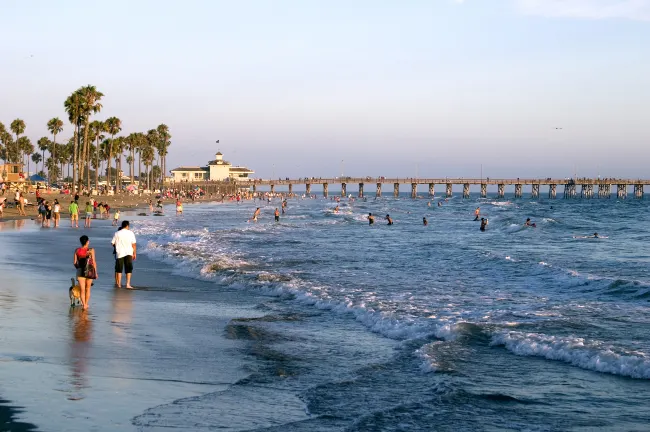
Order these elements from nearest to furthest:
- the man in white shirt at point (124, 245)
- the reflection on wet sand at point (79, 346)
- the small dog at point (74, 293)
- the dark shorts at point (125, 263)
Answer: the reflection on wet sand at point (79, 346), the small dog at point (74, 293), the man in white shirt at point (124, 245), the dark shorts at point (125, 263)

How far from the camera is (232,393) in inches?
315

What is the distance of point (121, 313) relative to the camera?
1239 cm

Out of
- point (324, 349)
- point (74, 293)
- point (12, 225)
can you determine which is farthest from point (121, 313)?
point (12, 225)

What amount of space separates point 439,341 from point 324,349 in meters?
1.90

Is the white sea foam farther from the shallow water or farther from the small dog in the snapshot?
the small dog

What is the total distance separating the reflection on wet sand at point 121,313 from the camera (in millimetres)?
10636

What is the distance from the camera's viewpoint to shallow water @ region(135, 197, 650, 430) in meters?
7.62

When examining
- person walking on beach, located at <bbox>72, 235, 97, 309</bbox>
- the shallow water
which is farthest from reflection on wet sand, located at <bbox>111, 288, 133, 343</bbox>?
the shallow water

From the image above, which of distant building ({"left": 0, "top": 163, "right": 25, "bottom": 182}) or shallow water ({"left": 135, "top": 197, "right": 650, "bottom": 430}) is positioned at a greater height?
distant building ({"left": 0, "top": 163, "right": 25, "bottom": 182})

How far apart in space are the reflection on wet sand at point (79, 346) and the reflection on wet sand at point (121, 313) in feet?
1.24

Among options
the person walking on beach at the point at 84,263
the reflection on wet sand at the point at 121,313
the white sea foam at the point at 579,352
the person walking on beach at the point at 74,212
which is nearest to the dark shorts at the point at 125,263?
the reflection on wet sand at the point at 121,313

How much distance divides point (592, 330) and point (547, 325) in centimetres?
74

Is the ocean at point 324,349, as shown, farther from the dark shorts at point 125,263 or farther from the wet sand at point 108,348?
the dark shorts at point 125,263

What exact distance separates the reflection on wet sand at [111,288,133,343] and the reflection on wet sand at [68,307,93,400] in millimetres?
379
